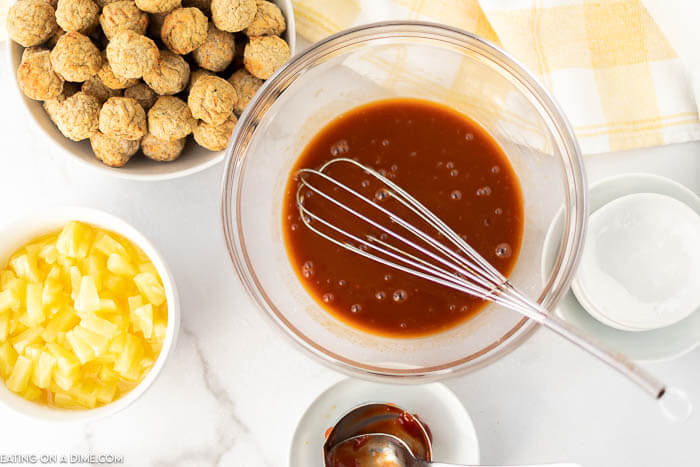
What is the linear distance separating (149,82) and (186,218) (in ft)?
0.99

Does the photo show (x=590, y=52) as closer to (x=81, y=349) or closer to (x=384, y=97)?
(x=384, y=97)

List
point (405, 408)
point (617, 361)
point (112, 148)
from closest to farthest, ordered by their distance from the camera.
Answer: point (617, 361), point (112, 148), point (405, 408)

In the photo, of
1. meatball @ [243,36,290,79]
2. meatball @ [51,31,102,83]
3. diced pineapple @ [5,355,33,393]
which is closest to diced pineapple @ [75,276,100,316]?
diced pineapple @ [5,355,33,393]

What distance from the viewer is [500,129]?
1191 mm

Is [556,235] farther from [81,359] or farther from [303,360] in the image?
[81,359]

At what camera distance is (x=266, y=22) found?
3.80ft

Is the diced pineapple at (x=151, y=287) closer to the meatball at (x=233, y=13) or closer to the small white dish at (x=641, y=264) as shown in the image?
the meatball at (x=233, y=13)

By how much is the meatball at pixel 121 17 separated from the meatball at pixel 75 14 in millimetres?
22

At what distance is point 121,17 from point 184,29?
0.10 m

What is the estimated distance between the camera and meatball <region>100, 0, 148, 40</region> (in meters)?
1.10

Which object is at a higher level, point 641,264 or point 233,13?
A: point 233,13

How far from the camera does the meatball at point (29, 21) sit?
1111 mm

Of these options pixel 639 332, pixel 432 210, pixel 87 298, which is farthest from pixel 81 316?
pixel 639 332

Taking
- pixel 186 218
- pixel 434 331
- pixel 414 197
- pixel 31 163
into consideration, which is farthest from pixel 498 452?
pixel 31 163
